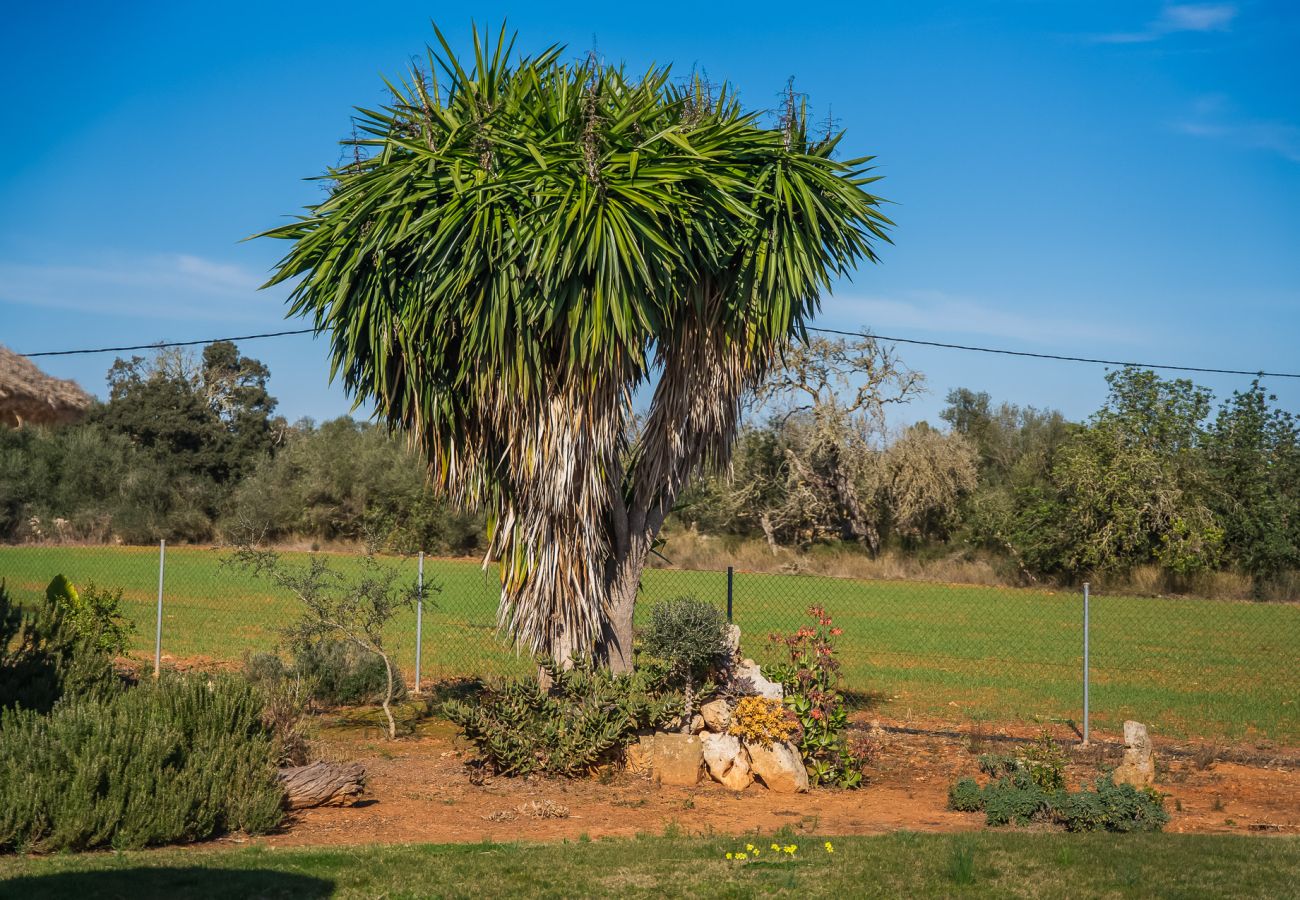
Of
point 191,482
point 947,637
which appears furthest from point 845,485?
point 191,482

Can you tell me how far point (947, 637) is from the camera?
2175 centimetres

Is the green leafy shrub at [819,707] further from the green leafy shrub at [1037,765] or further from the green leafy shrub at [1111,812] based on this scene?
the green leafy shrub at [1111,812]

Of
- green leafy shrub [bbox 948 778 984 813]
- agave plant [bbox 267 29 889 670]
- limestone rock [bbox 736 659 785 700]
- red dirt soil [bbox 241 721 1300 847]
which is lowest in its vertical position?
red dirt soil [bbox 241 721 1300 847]

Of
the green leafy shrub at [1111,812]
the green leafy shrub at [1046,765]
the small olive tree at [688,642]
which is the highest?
the small olive tree at [688,642]

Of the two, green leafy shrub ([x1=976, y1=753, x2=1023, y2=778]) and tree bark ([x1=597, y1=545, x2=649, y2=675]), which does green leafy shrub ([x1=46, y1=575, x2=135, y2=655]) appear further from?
green leafy shrub ([x1=976, y1=753, x2=1023, y2=778])

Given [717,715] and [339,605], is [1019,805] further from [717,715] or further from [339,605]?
[339,605]

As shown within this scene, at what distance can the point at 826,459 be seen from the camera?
38750 millimetres

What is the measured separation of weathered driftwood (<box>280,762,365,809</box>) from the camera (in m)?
8.60

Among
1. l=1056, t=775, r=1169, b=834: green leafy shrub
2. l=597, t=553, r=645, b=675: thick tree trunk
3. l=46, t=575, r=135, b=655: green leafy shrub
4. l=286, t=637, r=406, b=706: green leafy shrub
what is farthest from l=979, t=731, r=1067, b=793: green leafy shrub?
l=46, t=575, r=135, b=655: green leafy shrub

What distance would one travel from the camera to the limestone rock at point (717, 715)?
10.2 m

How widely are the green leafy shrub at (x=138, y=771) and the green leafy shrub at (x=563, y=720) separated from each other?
211 cm

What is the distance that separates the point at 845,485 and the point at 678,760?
29368 mm

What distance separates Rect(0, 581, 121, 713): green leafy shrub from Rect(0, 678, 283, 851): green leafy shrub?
27.3 inches

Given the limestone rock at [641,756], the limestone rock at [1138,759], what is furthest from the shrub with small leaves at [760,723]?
the limestone rock at [1138,759]
